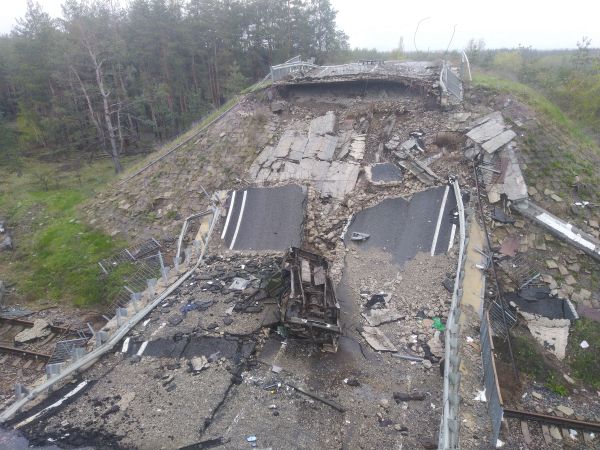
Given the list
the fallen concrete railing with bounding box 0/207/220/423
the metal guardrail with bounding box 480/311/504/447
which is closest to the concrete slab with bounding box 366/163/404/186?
the metal guardrail with bounding box 480/311/504/447

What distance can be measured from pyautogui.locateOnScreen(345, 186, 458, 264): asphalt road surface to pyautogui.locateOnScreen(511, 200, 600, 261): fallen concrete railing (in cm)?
216

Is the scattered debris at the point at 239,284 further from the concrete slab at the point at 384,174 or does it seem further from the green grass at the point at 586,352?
the green grass at the point at 586,352

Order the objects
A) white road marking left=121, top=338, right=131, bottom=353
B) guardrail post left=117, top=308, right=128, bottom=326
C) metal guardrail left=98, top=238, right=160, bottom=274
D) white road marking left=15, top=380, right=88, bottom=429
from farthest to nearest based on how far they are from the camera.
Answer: metal guardrail left=98, top=238, right=160, bottom=274
guardrail post left=117, top=308, right=128, bottom=326
white road marking left=121, top=338, right=131, bottom=353
white road marking left=15, top=380, right=88, bottom=429

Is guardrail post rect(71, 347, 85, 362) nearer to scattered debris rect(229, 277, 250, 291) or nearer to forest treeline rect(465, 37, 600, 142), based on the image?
scattered debris rect(229, 277, 250, 291)

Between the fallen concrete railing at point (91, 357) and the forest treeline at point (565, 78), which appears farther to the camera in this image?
the forest treeline at point (565, 78)

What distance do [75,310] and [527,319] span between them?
1495cm

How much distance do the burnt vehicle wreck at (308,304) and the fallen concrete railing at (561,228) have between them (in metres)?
6.97

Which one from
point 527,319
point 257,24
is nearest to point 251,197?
point 527,319

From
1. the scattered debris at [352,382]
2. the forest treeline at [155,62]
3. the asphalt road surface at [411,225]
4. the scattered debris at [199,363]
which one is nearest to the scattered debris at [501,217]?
the asphalt road surface at [411,225]

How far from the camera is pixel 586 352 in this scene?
984cm

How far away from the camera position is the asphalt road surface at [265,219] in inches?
537

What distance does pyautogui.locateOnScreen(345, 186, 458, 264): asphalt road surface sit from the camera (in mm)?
11836

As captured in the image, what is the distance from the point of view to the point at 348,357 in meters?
8.52

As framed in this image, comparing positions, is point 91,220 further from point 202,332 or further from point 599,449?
point 599,449
